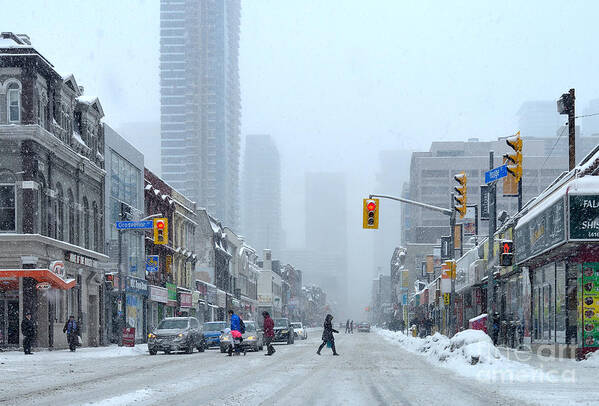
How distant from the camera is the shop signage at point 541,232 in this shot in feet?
80.3

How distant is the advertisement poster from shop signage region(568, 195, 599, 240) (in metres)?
2.57

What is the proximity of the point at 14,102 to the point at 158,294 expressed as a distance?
2621cm

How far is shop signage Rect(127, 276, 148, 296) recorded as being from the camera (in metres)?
54.1

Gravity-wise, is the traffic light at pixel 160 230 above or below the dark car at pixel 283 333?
above

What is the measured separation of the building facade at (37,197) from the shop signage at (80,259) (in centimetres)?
5

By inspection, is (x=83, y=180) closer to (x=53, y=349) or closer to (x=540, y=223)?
(x=53, y=349)

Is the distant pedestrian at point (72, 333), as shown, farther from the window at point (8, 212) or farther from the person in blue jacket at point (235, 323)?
the person in blue jacket at point (235, 323)

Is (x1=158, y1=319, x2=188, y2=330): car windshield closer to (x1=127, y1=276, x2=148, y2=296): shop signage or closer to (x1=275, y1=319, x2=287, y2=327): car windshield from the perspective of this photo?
(x1=275, y1=319, x2=287, y2=327): car windshield

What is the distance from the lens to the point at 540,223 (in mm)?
27594

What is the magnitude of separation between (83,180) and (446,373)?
3051 cm

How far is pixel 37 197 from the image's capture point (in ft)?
127

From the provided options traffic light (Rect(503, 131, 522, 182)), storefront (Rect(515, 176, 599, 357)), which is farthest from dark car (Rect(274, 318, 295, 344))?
traffic light (Rect(503, 131, 522, 182))

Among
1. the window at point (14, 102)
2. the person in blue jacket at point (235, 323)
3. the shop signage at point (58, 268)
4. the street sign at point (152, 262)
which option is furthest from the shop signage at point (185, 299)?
the person in blue jacket at point (235, 323)

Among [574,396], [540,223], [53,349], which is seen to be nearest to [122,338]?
[53,349]
